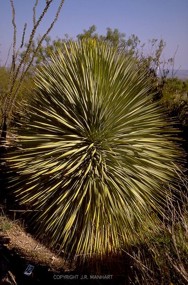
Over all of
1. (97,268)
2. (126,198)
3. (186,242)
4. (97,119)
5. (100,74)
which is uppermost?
(100,74)

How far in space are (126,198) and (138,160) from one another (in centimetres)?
57

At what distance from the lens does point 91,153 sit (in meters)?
4.40

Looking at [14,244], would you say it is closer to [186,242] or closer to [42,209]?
[42,209]

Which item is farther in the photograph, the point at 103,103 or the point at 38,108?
the point at 38,108

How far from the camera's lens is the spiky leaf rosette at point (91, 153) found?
4.41m

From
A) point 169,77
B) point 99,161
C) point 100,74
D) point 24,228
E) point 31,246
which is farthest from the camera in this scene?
point 169,77

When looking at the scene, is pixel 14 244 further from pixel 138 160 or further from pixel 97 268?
pixel 138 160

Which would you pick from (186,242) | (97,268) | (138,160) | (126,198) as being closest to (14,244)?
(97,268)

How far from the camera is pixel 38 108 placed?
15.9 ft

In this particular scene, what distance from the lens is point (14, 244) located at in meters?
5.22

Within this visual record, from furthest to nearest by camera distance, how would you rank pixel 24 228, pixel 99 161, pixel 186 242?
pixel 24 228, pixel 99 161, pixel 186 242

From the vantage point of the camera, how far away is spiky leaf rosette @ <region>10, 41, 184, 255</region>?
4.41 m

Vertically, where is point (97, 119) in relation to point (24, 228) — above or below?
above

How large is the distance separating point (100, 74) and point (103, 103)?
44 centimetres
